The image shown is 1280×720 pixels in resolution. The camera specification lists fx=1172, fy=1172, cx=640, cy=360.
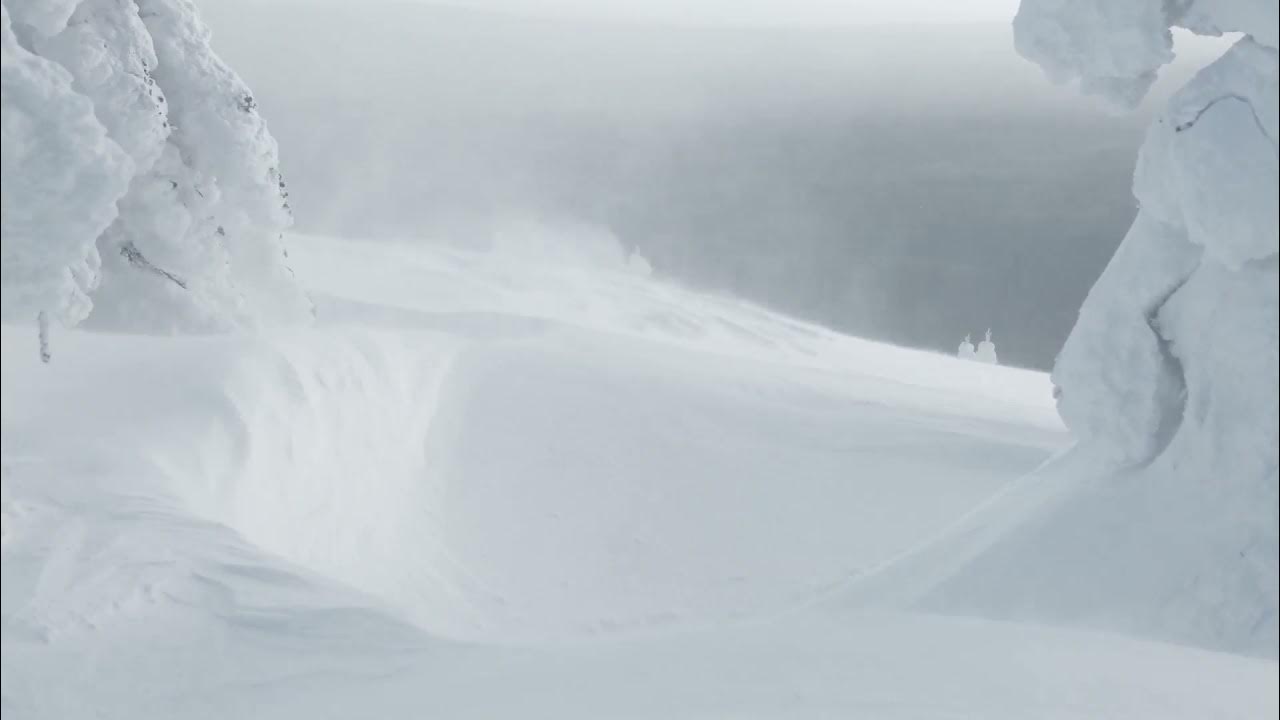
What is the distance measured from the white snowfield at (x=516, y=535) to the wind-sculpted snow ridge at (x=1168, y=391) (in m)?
0.10

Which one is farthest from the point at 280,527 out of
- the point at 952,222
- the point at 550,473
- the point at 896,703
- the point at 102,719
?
the point at 952,222

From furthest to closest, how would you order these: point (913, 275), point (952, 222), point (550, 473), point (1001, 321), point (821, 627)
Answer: point (952, 222), point (913, 275), point (1001, 321), point (550, 473), point (821, 627)

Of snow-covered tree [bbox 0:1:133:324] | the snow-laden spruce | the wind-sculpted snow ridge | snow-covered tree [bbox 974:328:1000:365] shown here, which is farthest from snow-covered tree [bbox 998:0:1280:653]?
snow-covered tree [bbox 974:328:1000:365]

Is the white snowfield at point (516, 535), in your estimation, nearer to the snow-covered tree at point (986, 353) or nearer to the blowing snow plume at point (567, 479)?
the blowing snow plume at point (567, 479)

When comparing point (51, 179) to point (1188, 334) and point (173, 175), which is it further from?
point (173, 175)

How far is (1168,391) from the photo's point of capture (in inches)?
246

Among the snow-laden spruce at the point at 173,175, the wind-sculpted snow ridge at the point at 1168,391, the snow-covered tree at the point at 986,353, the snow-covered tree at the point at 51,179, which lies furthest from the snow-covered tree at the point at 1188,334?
the snow-covered tree at the point at 986,353

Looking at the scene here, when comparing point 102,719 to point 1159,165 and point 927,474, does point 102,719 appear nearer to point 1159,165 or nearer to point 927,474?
point 1159,165

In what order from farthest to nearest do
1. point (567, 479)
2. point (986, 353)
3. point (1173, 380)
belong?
point (986, 353) → point (567, 479) → point (1173, 380)

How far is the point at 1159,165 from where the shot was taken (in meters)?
5.46

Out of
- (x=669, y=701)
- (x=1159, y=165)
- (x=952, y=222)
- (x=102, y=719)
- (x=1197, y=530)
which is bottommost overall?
(x=102, y=719)

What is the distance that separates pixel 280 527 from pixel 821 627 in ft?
16.4

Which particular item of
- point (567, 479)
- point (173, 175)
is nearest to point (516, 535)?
point (567, 479)

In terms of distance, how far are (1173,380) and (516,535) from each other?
593 centimetres
